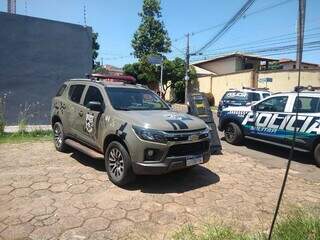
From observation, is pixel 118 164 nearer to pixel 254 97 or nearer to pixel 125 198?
pixel 125 198

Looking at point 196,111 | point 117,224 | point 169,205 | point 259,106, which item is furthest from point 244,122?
point 117,224

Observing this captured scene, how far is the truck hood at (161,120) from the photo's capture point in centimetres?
594

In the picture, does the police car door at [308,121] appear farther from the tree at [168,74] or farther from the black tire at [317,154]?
the tree at [168,74]

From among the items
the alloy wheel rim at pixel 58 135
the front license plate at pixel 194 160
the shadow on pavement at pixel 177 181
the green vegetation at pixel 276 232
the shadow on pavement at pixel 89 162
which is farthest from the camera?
the alloy wheel rim at pixel 58 135

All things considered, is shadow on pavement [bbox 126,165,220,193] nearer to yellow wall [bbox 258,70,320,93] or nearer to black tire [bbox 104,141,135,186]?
black tire [bbox 104,141,135,186]

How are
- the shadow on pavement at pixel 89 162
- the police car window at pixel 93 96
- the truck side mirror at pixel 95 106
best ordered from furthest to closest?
the shadow on pavement at pixel 89 162, the police car window at pixel 93 96, the truck side mirror at pixel 95 106

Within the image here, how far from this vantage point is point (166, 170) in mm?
5902

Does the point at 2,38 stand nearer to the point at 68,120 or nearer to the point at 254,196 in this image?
the point at 68,120

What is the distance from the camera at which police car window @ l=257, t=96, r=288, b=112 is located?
955 cm

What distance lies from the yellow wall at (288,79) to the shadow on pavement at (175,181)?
2002cm

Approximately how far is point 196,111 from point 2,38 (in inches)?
318

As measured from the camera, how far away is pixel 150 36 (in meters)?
43.2

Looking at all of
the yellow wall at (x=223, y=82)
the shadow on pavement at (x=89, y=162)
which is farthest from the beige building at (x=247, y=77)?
the shadow on pavement at (x=89, y=162)

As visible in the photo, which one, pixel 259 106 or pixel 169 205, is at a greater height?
pixel 259 106
